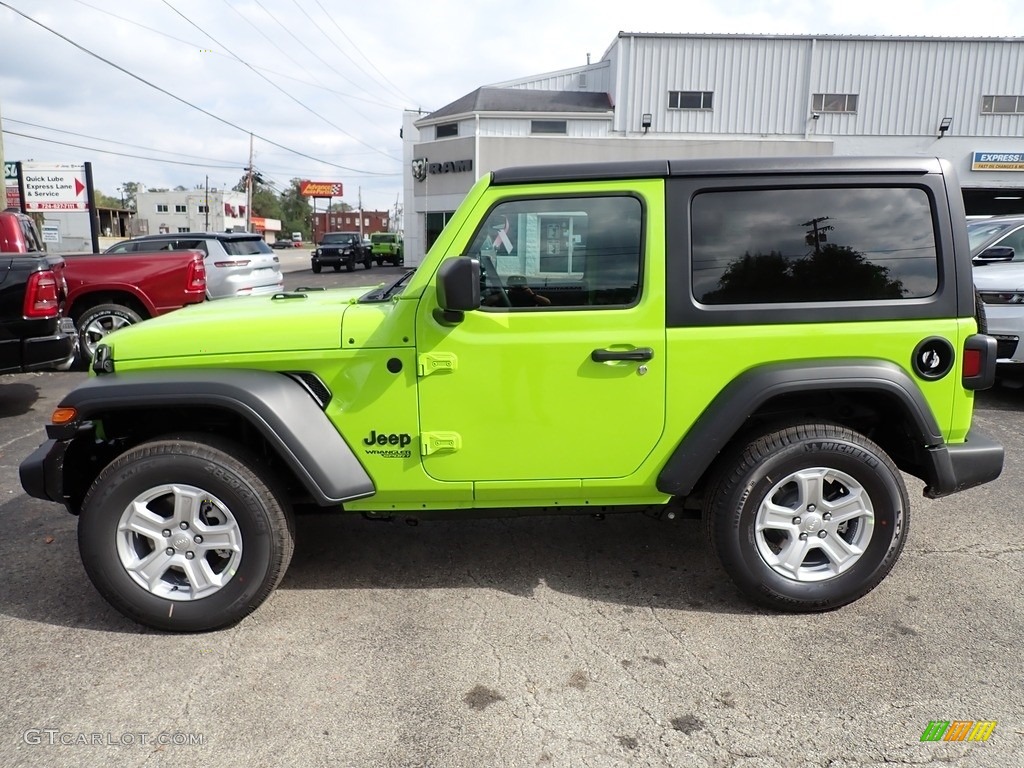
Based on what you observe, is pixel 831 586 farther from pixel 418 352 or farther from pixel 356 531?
pixel 356 531

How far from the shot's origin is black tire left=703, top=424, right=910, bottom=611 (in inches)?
121

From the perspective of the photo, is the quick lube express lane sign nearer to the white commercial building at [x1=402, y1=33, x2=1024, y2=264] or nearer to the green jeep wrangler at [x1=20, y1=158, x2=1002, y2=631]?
the white commercial building at [x1=402, y1=33, x2=1024, y2=264]

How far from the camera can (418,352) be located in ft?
9.97

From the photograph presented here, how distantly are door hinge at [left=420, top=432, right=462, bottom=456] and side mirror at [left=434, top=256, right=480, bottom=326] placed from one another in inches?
21.5

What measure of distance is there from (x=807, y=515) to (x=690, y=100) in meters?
27.1

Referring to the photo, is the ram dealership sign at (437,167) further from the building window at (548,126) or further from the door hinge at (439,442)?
the door hinge at (439,442)

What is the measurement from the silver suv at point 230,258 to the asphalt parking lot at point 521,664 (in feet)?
25.5

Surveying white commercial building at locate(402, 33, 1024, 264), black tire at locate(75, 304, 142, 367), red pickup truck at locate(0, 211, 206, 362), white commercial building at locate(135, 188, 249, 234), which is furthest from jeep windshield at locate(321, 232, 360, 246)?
white commercial building at locate(135, 188, 249, 234)

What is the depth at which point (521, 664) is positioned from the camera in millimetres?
2867

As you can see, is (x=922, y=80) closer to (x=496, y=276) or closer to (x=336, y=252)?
(x=336, y=252)

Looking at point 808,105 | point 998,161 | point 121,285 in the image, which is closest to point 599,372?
point 121,285

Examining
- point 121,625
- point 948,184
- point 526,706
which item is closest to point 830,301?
point 948,184

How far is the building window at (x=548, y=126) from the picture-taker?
93.9 ft

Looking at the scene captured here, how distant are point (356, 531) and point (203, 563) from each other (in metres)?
1.19
